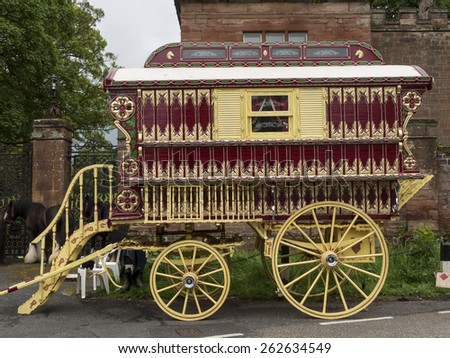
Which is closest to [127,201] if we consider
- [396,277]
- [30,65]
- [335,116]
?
[335,116]

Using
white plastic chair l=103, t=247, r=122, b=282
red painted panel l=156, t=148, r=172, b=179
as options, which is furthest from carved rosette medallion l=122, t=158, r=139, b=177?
white plastic chair l=103, t=247, r=122, b=282

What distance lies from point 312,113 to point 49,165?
826cm

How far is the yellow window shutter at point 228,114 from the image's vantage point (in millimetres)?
7090

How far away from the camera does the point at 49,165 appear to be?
12.9m

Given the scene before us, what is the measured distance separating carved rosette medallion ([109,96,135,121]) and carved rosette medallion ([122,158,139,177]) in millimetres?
621

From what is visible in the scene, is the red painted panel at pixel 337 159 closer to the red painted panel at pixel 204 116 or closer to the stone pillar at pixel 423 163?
the red painted panel at pixel 204 116

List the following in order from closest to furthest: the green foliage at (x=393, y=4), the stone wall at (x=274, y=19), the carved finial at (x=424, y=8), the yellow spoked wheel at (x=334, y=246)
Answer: the yellow spoked wheel at (x=334, y=246), the stone wall at (x=274, y=19), the carved finial at (x=424, y=8), the green foliage at (x=393, y=4)

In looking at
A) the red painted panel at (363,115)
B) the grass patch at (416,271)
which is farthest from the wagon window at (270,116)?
the grass patch at (416,271)

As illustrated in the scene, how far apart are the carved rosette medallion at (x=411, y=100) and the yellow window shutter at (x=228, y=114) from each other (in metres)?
2.39

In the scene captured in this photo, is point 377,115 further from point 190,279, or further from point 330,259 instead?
point 190,279

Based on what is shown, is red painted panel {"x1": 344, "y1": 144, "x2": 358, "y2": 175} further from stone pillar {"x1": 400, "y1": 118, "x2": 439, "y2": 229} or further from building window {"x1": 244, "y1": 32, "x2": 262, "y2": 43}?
building window {"x1": 244, "y1": 32, "x2": 262, "y2": 43}

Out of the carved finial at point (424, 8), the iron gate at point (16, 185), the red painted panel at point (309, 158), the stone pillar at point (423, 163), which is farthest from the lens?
the carved finial at point (424, 8)
